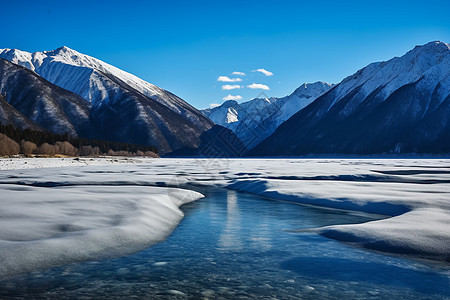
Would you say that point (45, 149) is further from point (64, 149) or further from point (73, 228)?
point (73, 228)

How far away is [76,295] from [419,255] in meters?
7.46

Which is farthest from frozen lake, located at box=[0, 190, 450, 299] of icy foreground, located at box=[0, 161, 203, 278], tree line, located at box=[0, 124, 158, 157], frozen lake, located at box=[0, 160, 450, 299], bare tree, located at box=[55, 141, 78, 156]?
bare tree, located at box=[55, 141, 78, 156]

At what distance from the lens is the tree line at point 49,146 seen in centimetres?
7325

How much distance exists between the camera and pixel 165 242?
9234 millimetres

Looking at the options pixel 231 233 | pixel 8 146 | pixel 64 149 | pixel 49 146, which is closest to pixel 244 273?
pixel 231 233

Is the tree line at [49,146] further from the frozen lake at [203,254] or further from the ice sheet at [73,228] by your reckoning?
the frozen lake at [203,254]

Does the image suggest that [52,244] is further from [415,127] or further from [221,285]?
[415,127]

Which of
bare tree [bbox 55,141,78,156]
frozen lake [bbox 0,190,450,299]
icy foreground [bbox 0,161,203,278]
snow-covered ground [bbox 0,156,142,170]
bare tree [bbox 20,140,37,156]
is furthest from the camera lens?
bare tree [bbox 55,141,78,156]

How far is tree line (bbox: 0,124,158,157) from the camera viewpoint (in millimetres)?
73250

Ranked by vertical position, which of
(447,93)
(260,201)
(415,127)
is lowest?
(260,201)

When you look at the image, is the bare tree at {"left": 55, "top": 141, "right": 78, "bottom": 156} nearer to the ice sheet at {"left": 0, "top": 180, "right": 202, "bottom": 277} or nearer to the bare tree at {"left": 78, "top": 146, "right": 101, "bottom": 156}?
the bare tree at {"left": 78, "top": 146, "right": 101, "bottom": 156}

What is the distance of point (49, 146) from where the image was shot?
87625 mm

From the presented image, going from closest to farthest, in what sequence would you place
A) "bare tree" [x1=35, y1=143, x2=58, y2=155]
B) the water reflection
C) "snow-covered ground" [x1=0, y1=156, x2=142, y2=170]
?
the water reflection, "snow-covered ground" [x1=0, y1=156, x2=142, y2=170], "bare tree" [x1=35, y1=143, x2=58, y2=155]

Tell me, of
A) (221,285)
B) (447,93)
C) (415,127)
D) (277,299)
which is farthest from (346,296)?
(447,93)
